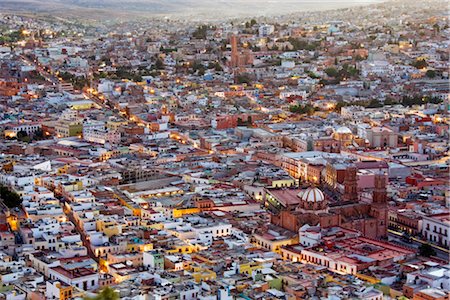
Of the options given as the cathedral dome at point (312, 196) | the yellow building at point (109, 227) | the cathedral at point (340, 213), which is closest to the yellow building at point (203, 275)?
the yellow building at point (109, 227)

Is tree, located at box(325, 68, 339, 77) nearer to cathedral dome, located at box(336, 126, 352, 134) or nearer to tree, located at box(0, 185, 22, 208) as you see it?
cathedral dome, located at box(336, 126, 352, 134)

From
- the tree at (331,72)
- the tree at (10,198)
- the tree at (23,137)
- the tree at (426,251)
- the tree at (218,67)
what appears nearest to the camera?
the tree at (426,251)

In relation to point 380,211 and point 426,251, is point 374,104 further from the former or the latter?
point 426,251

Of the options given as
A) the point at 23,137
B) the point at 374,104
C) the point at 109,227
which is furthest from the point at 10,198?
the point at 374,104

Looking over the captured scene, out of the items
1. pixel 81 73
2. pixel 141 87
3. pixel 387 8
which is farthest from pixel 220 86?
pixel 387 8

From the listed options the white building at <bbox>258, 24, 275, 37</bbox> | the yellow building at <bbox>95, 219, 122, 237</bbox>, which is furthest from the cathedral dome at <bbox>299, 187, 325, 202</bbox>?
the white building at <bbox>258, 24, 275, 37</bbox>

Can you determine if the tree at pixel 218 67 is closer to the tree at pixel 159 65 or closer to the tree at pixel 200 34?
the tree at pixel 159 65
